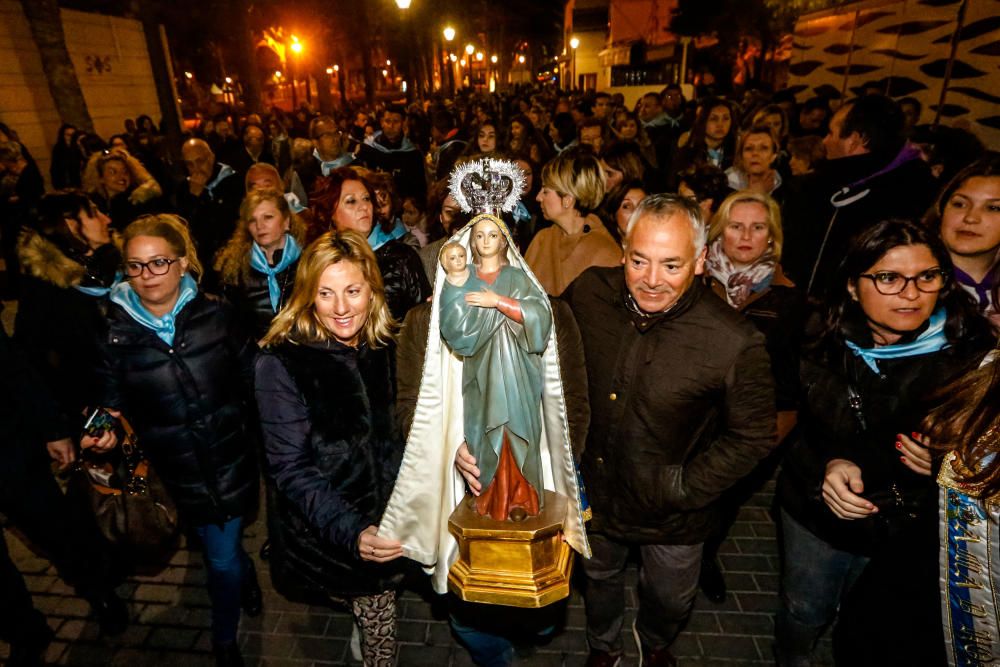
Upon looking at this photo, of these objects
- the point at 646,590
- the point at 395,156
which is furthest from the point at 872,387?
the point at 395,156

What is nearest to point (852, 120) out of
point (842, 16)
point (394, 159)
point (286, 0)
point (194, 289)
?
point (194, 289)

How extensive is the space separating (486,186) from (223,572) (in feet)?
8.71

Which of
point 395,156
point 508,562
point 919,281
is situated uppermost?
point 395,156

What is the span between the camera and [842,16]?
39.8 feet

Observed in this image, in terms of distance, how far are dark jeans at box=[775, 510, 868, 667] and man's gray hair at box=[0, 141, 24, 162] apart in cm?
→ 1084

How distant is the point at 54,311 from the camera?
3.46 metres

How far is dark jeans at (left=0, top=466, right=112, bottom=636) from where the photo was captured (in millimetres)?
3027

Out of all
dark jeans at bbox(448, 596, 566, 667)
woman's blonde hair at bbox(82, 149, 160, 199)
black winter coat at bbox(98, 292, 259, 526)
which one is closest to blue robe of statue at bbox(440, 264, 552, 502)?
dark jeans at bbox(448, 596, 566, 667)

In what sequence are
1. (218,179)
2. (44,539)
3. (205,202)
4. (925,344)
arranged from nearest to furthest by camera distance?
(925,344), (44,539), (205,202), (218,179)

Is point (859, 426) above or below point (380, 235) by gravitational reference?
below

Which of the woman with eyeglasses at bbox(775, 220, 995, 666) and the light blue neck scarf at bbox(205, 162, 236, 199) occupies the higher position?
the light blue neck scarf at bbox(205, 162, 236, 199)

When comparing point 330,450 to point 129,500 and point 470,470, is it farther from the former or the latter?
point 129,500

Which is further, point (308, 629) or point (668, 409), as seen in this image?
point (308, 629)

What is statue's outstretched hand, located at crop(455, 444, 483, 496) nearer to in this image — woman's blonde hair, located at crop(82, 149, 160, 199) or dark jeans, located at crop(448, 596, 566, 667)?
dark jeans, located at crop(448, 596, 566, 667)
